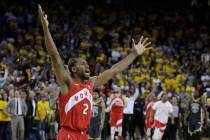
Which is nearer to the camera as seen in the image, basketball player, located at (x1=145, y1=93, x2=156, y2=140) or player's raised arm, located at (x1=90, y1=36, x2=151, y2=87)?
player's raised arm, located at (x1=90, y1=36, x2=151, y2=87)

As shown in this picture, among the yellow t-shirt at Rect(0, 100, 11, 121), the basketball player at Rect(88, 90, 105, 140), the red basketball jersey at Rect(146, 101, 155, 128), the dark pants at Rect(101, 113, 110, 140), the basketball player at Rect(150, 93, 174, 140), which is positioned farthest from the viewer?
the dark pants at Rect(101, 113, 110, 140)

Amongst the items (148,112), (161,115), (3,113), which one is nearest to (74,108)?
(3,113)

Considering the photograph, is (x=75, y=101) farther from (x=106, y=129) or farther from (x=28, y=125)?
(x=106, y=129)

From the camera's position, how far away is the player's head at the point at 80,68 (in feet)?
24.5

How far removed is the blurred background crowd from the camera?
66.6 feet

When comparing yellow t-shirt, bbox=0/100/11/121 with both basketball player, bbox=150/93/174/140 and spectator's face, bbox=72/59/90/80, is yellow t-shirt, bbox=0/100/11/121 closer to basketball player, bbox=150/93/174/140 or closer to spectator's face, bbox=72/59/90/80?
basketball player, bbox=150/93/174/140

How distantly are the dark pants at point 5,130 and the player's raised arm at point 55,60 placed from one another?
1237cm

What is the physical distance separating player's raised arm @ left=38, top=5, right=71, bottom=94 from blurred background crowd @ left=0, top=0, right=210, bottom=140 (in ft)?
38.1

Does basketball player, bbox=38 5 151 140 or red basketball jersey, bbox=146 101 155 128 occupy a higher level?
red basketball jersey, bbox=146 101 155 128

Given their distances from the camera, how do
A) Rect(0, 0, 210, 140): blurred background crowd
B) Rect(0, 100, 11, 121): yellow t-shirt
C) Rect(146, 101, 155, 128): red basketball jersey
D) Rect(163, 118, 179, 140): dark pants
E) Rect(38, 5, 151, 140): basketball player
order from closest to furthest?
Rect(38, 5, 151, 140): basketball player
Rect(0, 100, 11, 121): yellow t-shirt
Rect(146, 101, 155, 128): red basketball jersey
Rect(0, 0, 210, 140): blurred background crowd
Rect(163, 118, 179, 140): dark pants

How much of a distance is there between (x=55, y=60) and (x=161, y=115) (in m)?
12.5

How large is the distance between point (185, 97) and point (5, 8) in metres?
12.1

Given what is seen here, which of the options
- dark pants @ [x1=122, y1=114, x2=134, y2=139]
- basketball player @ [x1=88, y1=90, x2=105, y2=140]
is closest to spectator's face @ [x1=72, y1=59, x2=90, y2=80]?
basketball player @ [x1=88, y1=90, x2=105, y2=140]

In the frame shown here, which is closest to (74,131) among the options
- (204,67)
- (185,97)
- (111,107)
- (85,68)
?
(85,68)
